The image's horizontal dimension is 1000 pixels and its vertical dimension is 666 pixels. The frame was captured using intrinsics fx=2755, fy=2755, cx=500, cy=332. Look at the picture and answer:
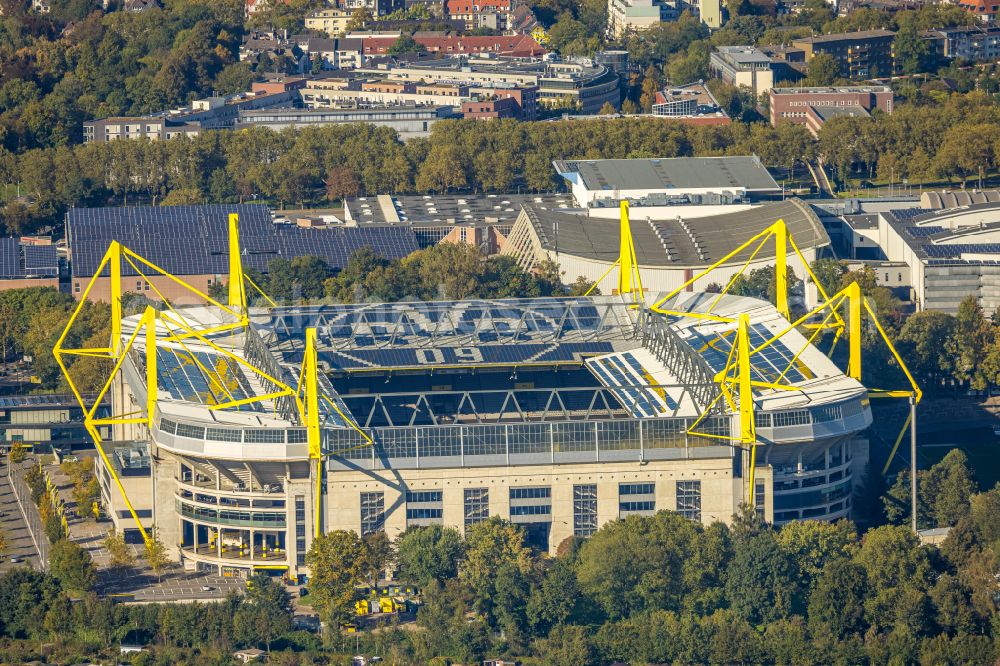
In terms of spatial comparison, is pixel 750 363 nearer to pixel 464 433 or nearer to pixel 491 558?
pixel 464 433

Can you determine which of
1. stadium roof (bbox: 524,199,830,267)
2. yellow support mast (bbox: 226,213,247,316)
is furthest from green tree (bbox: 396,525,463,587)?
stadium roof (bbox: 524,199,830,267)

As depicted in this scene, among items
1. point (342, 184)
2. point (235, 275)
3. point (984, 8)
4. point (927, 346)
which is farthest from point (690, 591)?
point (984, 8)

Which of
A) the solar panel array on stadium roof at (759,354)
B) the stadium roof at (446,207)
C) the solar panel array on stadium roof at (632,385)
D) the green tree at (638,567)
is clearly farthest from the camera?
the stadium roof at (446,207)

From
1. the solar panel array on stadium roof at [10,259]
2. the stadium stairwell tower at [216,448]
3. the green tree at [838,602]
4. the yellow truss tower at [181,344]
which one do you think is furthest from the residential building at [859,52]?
the green tree at [838,602]

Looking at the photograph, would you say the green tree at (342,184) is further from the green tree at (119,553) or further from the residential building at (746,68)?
the green tree at (119,553)

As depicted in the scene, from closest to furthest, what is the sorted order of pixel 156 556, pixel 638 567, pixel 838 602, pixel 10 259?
pixel 838 602
pixel 638 567
pixel 156 556
pixel 10 259

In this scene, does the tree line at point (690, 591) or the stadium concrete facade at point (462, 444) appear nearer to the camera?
the tree line at point (690, 591)

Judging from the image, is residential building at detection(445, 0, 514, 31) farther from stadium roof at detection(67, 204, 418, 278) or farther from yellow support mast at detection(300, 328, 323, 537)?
yellow support mast at detection(300, 328, 323, 537)
